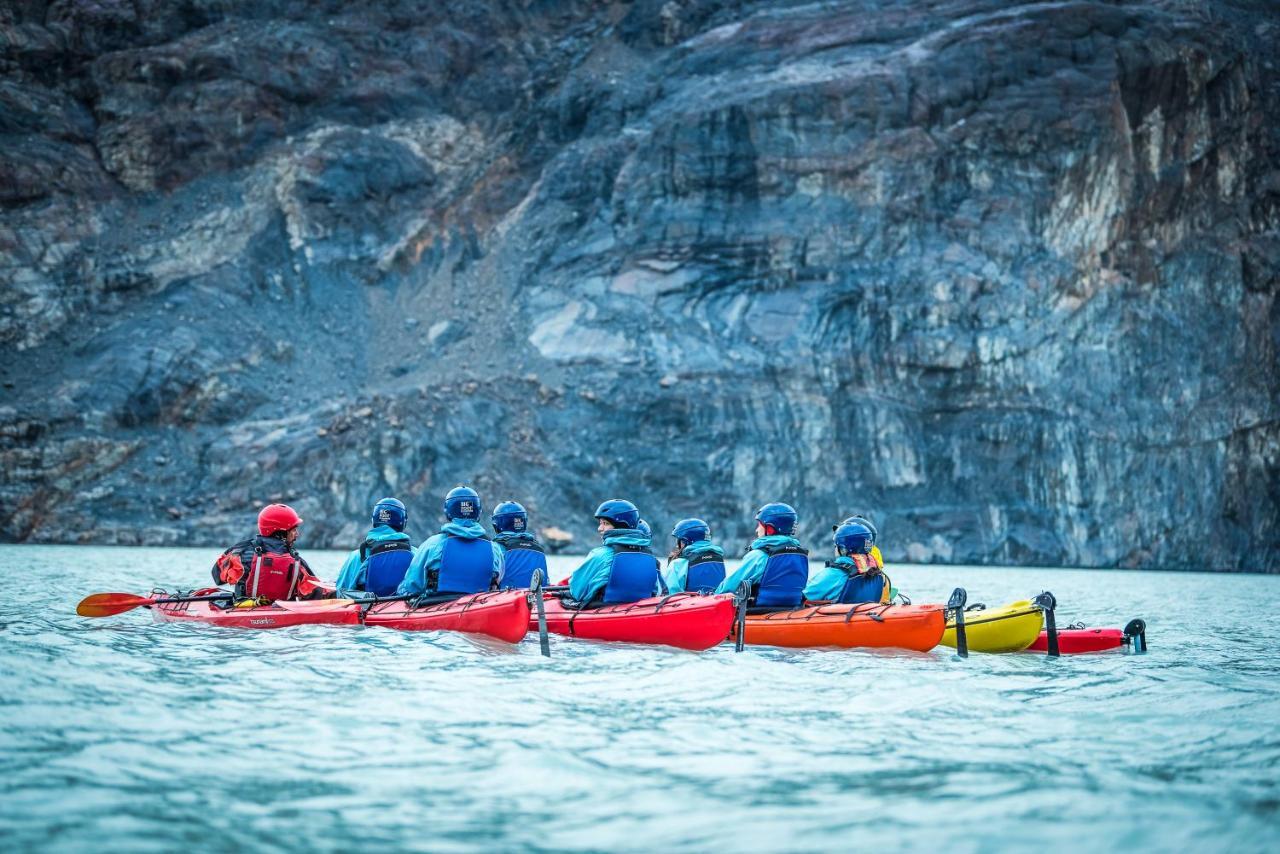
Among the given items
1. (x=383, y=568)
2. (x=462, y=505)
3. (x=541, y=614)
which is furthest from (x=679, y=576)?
(x=383, y=568)

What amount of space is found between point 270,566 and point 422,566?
2.38m

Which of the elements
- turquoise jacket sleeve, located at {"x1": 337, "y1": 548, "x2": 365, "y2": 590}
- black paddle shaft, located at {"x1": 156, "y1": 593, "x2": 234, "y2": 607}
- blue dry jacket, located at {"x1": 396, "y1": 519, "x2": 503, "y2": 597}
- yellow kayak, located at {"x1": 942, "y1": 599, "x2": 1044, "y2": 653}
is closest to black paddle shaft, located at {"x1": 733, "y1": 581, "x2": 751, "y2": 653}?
yellow kayak, located at {"x1": 942, "y1": 599, "x2": 1044, "y2": 653}

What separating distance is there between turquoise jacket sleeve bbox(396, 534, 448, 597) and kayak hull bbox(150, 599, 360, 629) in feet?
2.39

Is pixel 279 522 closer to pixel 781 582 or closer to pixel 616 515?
pixel 616 515

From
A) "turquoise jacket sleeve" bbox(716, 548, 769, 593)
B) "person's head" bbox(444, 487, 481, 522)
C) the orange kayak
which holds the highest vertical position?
"person's head" bbox(444, 487, 481, 522)

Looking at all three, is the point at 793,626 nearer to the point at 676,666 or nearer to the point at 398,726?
the point at 676,666

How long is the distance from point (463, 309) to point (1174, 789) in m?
55.1

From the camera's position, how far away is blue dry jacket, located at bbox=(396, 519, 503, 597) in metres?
16.0

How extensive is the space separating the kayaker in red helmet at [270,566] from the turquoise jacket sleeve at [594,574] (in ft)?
12.4

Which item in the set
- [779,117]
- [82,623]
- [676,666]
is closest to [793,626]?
[676,666]

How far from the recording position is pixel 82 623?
1683 centimetres

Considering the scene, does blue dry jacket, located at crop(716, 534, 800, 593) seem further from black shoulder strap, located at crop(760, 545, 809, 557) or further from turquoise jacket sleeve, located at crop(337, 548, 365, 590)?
turquoise jacket sleeve, located at crop(337, 548, 365, 590)

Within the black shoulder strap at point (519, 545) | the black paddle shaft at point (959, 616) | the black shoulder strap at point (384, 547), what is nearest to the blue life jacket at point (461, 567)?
the black shoulder strap at point (519, 545)

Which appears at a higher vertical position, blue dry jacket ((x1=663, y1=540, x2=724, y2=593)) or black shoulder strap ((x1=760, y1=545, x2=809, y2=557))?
black shoulder strap ((x1=760, y1=545, x2=809, y2=557))
